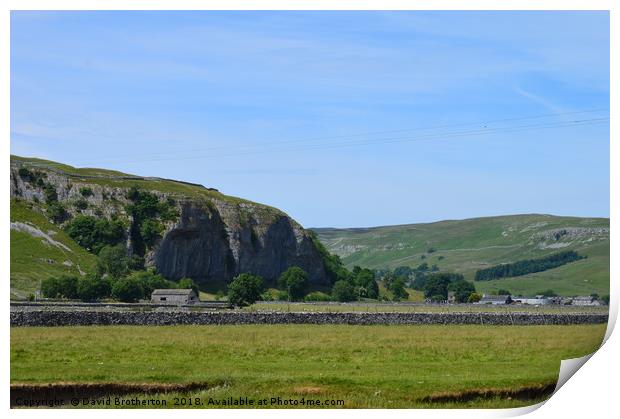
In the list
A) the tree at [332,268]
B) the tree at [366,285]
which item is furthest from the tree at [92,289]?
the tree at [332,268]

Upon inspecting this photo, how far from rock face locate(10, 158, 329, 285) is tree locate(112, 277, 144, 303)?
2088 cm

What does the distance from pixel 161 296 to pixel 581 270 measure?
4018 inches

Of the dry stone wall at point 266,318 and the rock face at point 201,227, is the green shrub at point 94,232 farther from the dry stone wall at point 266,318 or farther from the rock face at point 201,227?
the dry stone wall at point 266,318

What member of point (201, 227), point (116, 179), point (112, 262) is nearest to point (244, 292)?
point (112, 262)

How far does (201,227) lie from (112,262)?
37078 millimetres

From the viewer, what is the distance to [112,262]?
79312mm

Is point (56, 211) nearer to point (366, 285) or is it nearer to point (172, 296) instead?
point (172, 296)

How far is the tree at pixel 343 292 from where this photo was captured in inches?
4102

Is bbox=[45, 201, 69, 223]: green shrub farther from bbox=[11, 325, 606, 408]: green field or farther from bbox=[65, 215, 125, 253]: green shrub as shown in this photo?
bbox=[11, 325, 606, 408]: green field

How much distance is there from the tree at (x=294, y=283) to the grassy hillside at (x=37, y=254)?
27679 millimetres
